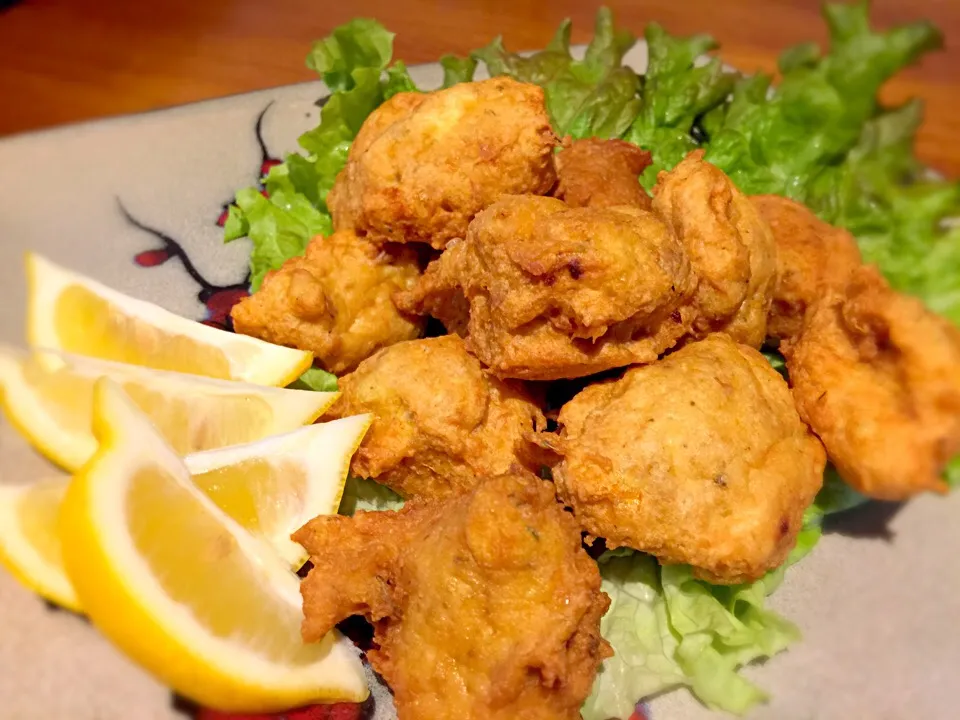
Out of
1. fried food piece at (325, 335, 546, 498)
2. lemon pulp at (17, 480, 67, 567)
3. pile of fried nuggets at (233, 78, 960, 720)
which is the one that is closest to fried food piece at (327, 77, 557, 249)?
pile of fried nuggets at (233, 78, 960, 720)

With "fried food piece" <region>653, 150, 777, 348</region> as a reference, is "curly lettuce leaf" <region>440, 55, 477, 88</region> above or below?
above

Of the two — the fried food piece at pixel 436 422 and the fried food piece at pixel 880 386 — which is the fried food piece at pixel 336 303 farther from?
the fried food piece at pixel 880 386

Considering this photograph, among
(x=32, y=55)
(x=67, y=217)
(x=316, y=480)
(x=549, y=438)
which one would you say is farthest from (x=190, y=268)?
(x=32, y=55)

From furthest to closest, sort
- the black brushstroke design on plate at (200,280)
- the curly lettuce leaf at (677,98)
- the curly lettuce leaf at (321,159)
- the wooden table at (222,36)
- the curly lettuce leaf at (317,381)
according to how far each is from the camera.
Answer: the wooden table at (222,36)
the curly lettuce leaf at (677,98)
the curly lettuce leaf at (321,159)
the black brushstroke design on plate at (200,280)
the curly lettuce leaf at (317,381)

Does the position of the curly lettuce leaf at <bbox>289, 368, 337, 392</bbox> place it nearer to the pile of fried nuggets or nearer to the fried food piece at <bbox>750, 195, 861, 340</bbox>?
the pile of fried nuggets

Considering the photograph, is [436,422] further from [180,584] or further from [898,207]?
[898,207]

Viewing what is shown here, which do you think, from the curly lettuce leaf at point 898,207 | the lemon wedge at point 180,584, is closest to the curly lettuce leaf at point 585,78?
the curly lettuce leaf at point 898,207

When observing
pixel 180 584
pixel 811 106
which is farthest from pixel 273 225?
pixel 811 106
